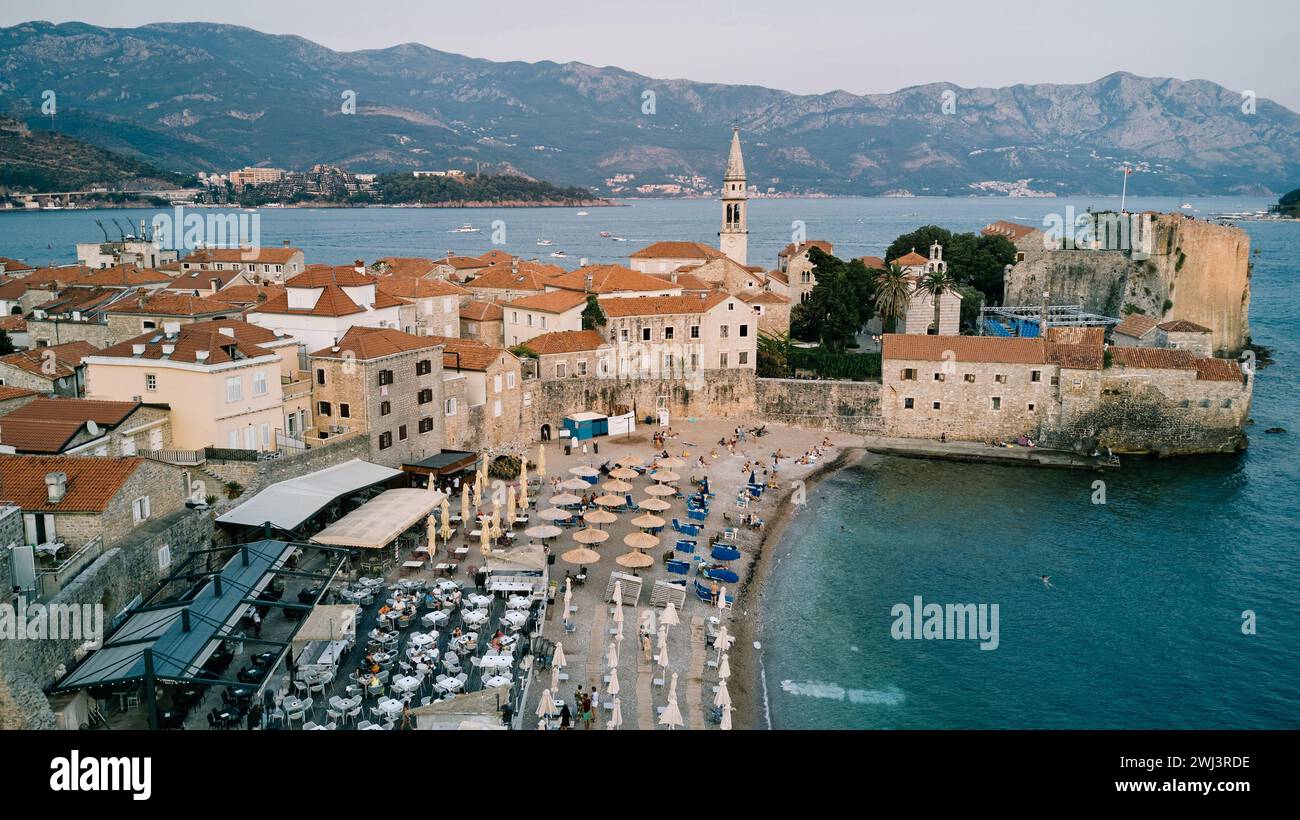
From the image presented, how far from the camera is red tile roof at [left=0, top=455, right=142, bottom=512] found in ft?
A: 74.3

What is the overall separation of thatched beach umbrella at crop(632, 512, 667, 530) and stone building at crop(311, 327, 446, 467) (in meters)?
10.4

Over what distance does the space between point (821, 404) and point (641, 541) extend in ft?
75.0

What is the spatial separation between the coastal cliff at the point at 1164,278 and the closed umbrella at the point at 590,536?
4902cm

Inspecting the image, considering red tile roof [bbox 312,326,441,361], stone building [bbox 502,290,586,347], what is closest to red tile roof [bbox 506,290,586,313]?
stone building [bbox 502,290,586,347]

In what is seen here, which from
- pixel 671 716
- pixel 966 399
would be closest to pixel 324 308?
pixel 671 716

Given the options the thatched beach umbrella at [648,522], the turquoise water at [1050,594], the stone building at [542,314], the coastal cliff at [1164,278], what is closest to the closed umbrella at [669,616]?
the turquoise water at [1050,594]

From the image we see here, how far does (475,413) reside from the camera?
1670 inches

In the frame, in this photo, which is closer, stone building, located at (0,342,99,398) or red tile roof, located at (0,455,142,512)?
red tile roof, located at (0,455,142,512)

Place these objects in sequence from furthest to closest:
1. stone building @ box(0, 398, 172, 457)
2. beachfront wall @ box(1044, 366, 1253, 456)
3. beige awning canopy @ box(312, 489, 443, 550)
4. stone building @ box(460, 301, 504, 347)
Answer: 1. stone building @ box(460, 301, 504, 347)
2. beachfront wall @ box(1044, 366, 1253, 456)
3. beige awning canopy @ box(312, 489, 443, 550)
4. stone building @ box(0, 398, 172, 457)

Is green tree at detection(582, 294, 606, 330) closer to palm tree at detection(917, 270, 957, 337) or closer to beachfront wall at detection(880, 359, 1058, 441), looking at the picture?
beachfront wall at detection(880, 359, 1058, 441)

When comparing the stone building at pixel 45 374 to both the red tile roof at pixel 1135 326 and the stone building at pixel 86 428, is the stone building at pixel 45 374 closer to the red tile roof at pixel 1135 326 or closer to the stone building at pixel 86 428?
the stone building at pixel 86 428

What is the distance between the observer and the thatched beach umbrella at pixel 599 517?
110 ft

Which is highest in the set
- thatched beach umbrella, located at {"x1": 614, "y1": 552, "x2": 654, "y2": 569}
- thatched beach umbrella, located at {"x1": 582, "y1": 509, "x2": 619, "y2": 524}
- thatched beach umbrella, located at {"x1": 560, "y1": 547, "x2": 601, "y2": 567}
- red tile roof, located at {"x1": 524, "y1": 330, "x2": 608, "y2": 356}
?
red tile roof, located at {"x1": 524, "y1": 330, "x2": 608, "y2": 356}
